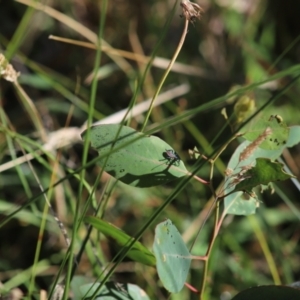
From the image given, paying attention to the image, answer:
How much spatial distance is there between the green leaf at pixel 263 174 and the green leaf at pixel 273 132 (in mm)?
44

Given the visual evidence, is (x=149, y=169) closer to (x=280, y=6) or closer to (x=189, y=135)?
(x=189, y=135)

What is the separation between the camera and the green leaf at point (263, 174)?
581mm

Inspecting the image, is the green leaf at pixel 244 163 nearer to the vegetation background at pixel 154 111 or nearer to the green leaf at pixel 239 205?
the green leaf at pixel 239 205

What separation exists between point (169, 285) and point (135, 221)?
76cm

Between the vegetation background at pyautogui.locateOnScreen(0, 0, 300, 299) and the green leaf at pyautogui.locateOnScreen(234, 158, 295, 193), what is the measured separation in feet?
1.44

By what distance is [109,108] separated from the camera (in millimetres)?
1563

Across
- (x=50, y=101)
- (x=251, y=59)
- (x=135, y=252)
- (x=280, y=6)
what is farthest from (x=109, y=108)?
(x=135, y=252)

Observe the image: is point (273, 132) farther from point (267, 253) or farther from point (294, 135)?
point (267, 253)

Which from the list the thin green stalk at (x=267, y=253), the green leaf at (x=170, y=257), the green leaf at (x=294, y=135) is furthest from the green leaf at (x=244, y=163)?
the thin green stalk at (x=267, y=253)

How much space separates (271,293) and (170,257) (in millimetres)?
109

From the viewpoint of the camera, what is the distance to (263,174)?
59 cm

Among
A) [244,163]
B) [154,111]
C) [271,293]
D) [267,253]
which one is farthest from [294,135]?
[154,111]

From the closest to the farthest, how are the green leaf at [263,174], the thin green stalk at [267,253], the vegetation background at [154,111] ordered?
the green leaf at [263,174], the thin green stalk at [267,253], the vegetation background at [154,111]

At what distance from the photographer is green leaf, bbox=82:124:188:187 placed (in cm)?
62
